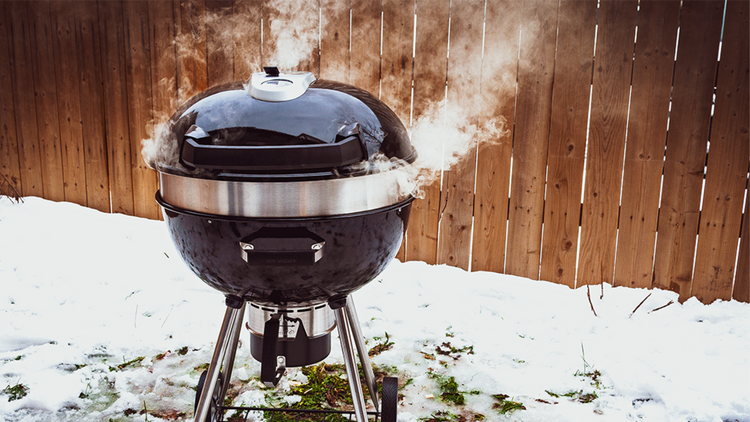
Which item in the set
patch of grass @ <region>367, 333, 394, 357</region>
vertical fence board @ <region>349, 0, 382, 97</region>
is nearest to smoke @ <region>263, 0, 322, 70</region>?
vertical fence board @ <region>349, 0, 382, 97</region>

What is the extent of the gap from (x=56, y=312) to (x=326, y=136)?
2244mm

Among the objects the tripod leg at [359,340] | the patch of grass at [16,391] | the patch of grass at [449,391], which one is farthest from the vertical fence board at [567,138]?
the patch of grass at [16,391]

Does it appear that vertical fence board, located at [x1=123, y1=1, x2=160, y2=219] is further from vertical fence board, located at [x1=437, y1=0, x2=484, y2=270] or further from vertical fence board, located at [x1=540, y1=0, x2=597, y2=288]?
vertical fence board, located at [x1=540, y1=0, x2=597, y2=288]

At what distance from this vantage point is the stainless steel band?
1.23 metres

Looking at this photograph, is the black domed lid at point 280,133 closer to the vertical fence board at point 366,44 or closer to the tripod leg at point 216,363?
the tripod leg at point 216,363

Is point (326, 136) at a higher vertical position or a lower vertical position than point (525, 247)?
higher

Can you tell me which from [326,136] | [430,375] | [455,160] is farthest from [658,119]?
[326,136]

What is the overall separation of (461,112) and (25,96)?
3.42m

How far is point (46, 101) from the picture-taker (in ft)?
12.6

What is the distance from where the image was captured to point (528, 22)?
277 centimetres

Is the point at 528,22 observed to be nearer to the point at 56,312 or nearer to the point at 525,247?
the point at 525,247

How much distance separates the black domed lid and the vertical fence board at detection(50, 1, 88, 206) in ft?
9.81


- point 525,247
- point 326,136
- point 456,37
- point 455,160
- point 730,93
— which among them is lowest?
point 525,247

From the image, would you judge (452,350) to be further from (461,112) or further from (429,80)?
(429,80)
